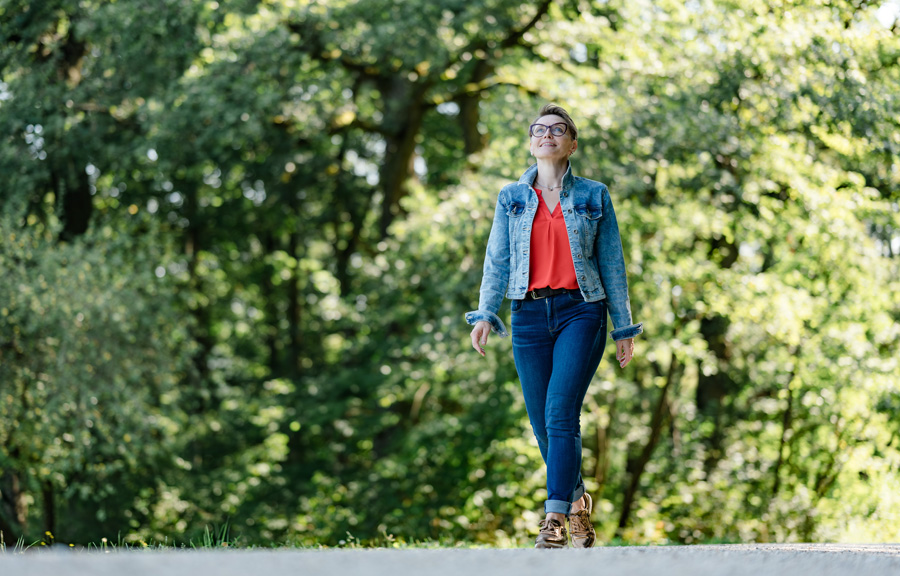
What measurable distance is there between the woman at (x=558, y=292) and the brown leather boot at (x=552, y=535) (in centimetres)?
13

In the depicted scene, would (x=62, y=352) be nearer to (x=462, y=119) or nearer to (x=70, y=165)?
(x=70, y=165)

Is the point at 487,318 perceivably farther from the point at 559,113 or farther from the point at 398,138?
the point at 398,138

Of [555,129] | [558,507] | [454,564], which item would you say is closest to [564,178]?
[555,129]

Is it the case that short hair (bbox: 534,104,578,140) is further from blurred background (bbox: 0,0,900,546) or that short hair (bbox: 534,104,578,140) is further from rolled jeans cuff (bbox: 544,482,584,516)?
blurred background (bbox: 0,0,900,546)

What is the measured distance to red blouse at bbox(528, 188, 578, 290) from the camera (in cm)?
404

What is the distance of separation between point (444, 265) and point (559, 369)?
7.10 meters

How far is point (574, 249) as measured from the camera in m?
4.03

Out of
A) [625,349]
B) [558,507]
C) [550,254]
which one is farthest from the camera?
[625,349]

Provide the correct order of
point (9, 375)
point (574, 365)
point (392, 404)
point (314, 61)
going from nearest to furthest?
point (574, 365) < point (9, 375) < point (314, 61) < point (392, 404)

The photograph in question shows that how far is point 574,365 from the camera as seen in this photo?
12.9 feet

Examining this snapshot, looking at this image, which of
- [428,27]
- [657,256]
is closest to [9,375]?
[428,27]

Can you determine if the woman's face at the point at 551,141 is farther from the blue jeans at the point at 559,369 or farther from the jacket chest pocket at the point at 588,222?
the blue jeans at the point at 559,369

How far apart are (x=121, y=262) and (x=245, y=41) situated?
2848 millimetres

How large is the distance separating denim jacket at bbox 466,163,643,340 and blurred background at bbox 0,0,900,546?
407 centimetres
